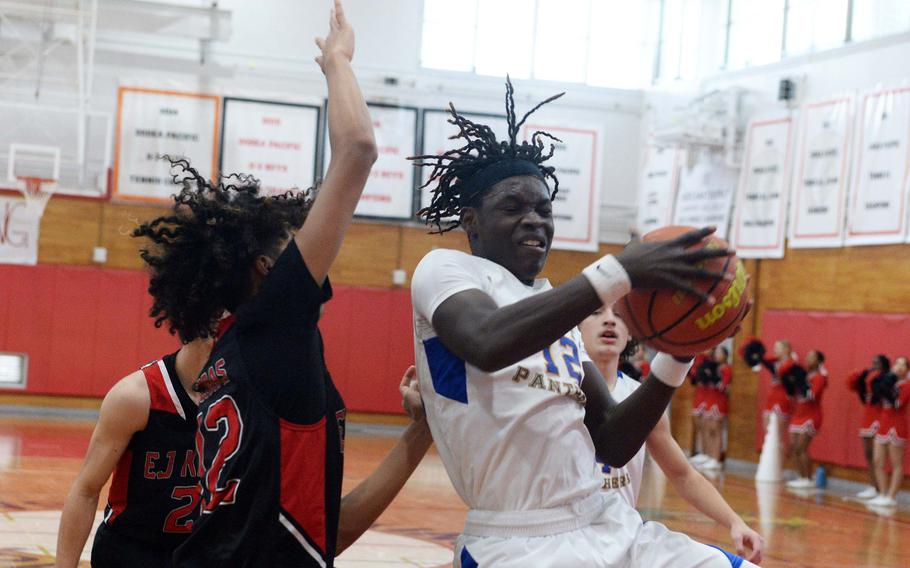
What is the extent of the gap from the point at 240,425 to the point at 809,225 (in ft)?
43.9

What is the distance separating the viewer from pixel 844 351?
13820 mm

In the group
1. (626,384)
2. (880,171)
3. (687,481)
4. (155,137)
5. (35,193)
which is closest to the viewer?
(687,481)

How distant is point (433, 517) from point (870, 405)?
6224 millimetres

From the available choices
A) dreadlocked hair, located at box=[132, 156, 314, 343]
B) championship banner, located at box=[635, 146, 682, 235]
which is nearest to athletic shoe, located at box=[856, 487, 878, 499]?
championship banner, located at box=[635, 146, 682, 235]

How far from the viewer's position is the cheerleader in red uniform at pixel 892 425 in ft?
39.8

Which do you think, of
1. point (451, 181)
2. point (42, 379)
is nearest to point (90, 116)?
point (42, 379)

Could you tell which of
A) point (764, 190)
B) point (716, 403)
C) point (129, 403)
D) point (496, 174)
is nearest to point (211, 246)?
point (496, 174)

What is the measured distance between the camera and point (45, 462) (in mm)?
10430

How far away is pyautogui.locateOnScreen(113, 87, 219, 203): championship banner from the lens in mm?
16156

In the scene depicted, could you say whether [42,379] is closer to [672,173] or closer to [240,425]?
[672,173]

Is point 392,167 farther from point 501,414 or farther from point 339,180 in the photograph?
point 339,180

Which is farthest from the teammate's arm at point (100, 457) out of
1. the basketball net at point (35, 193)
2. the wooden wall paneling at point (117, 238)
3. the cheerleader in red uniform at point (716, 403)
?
the wooden wall paneling at point (117, 238)

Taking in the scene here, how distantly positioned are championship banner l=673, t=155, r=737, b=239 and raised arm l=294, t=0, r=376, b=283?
45.6 ft

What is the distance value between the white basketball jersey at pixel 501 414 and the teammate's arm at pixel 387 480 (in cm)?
17
